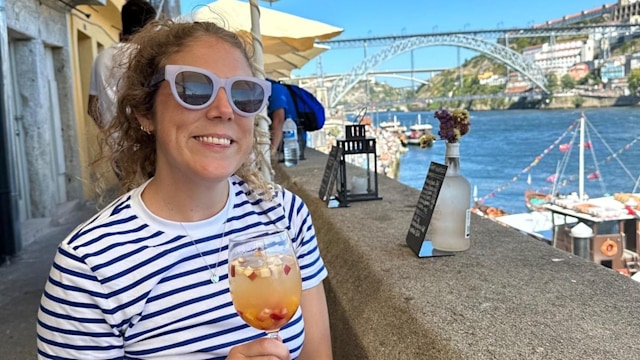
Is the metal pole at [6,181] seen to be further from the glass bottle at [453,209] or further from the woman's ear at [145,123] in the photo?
the glass bottle at [453,209]

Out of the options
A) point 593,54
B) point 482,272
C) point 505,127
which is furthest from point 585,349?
point 505,127

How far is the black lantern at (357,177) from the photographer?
2.40m

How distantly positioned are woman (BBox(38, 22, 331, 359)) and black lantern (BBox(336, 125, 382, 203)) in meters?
1.11

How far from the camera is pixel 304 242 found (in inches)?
50.8

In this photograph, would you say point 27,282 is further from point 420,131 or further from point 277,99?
point 420,131

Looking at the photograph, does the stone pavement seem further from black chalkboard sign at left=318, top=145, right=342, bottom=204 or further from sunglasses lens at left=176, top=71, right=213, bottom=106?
sunglasses lens at left=176, top=71, right=213, bottom=106

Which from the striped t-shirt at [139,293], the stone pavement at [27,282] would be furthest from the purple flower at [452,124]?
the stone pavement at [27,282]

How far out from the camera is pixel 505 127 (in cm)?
4841

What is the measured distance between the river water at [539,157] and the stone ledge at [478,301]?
13646 millimetres

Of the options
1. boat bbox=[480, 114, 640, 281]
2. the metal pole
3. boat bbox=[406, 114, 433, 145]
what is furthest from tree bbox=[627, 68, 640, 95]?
the metal pole

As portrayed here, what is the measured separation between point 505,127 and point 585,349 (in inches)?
1994

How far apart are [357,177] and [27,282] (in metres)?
2.18

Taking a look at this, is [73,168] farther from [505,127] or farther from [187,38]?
[505,127]

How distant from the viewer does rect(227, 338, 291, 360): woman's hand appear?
2.78 ft
